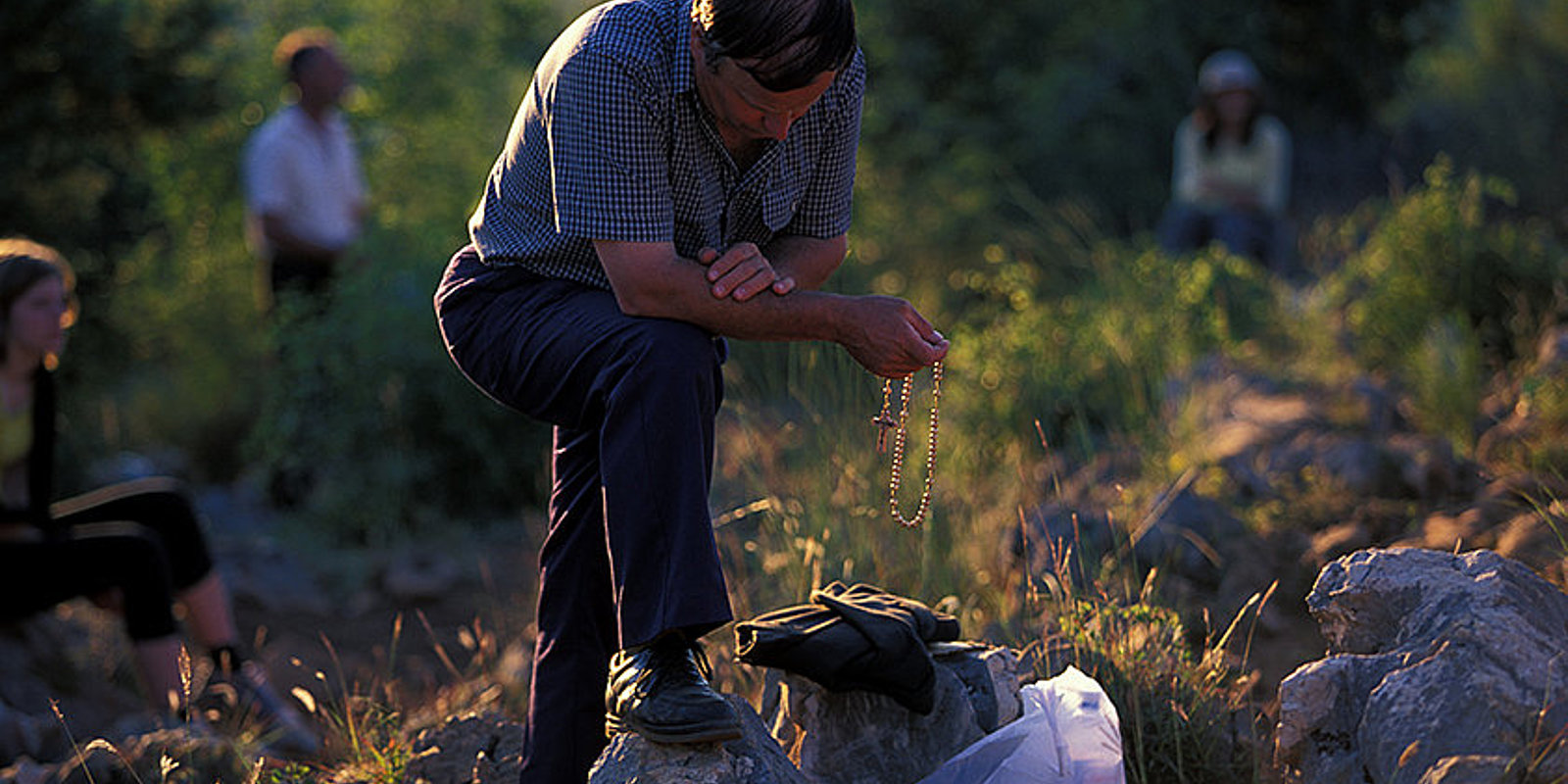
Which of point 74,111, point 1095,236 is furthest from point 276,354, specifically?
point 1095,236

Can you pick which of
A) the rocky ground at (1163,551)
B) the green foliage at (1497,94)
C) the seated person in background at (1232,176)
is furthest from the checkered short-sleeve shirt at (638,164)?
the green foliage at (1497,94)

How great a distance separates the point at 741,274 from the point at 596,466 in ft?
1.47

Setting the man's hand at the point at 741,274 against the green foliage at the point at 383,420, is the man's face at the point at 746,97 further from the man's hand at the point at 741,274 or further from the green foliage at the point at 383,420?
the green foliage at the point at 383,420

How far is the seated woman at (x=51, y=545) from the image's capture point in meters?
4.34

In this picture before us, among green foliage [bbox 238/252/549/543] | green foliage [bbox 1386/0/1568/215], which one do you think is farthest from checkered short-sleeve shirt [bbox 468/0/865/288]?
green foliage [bbox 1386/0/1568/215]

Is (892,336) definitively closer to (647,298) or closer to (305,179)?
(647,298)

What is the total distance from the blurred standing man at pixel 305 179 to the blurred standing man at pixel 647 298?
4.41 meters

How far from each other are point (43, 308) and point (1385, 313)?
4.76 metres

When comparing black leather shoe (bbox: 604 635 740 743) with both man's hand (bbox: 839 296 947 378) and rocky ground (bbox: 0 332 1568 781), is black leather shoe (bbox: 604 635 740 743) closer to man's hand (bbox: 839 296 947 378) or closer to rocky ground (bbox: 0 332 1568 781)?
man's hand (bbox: 839 296 947 378)

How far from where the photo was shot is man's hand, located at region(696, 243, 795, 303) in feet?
8.05

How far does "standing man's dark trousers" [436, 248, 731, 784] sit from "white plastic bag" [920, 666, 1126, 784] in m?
0.57

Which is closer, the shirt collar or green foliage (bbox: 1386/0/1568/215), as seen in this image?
the shirt collar

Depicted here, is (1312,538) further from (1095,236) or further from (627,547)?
(1095,236)

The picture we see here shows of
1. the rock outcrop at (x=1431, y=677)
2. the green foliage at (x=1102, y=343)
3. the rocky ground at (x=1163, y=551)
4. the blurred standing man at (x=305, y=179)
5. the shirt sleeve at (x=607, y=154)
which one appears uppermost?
the shirt sleeve at (x=607, y=154)
